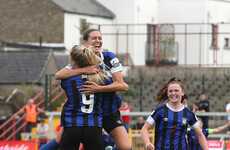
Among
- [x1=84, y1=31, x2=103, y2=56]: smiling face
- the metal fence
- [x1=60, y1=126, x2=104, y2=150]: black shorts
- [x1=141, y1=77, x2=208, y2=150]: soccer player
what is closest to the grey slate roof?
the metal fence

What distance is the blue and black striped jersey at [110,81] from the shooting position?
250 inches

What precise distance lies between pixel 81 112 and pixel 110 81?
2.44ft

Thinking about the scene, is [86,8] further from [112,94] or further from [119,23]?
[112,94]

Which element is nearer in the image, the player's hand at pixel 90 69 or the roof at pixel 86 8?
the player's hand at pixel 90 69

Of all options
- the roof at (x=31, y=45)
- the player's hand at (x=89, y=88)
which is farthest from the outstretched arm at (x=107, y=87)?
the roof at (x=31, y=45)

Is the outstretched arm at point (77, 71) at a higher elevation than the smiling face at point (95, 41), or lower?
lower

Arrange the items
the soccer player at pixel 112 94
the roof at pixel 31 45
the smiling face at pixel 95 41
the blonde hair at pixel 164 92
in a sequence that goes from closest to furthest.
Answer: the soccer player at pixel 112 94 < the smiling face at pixel 95 41 < the blonde hair at pixel 164 92 < the roof at pixel 31 45

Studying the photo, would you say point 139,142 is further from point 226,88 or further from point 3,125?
point 226,88

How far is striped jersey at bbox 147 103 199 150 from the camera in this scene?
22.9 ft

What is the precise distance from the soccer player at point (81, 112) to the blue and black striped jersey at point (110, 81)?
45cm

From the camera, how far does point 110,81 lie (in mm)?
6344

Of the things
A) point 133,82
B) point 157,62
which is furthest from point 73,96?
point 157,62

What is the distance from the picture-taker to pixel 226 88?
21.9 meters

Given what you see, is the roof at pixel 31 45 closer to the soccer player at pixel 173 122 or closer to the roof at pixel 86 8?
the roof at pixel 86 8
